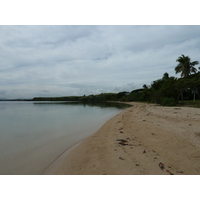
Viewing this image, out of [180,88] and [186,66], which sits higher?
[186,66]

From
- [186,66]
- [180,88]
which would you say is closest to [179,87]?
[180,88]

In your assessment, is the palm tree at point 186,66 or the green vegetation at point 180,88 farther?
the palm tree at point 186,66

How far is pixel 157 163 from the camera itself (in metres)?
3.76

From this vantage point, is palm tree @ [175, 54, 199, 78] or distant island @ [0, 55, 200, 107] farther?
palm tree @ [175, 54, 199, 78]

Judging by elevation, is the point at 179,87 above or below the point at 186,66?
below

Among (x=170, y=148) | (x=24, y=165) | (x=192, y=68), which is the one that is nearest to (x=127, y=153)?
(x=170, y=148)

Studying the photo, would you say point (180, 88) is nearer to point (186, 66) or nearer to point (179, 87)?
point (179, 87)

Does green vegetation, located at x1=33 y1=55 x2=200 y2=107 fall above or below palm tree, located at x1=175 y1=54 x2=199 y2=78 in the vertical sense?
below

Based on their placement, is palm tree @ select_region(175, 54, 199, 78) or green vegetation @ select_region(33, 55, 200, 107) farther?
palm tree @ select_region(175, 54, 199, 78)

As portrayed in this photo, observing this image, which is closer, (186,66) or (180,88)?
(180,88)

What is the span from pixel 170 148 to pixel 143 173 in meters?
2.31

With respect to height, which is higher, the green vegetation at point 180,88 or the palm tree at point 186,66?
the palm tree at point 186,66

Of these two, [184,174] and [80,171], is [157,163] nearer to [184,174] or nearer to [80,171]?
[184,174]

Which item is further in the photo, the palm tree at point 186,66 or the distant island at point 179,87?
the palm tree at point 186,66
